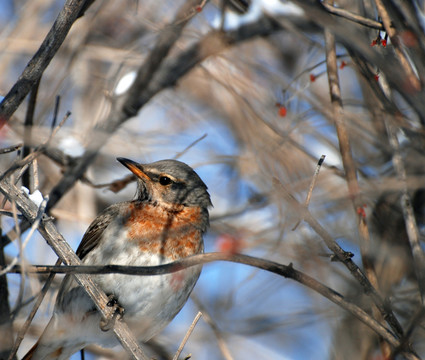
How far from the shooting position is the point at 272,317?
21.4 feet

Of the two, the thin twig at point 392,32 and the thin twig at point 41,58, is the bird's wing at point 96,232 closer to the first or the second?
the thin twig at point 41,58

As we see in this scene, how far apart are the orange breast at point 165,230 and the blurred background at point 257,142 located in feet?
0.96

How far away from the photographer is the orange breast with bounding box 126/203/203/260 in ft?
17.3

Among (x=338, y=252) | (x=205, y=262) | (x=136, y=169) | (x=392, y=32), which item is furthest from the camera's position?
(x=136, y=169)

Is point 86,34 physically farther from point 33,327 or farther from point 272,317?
point 272,317

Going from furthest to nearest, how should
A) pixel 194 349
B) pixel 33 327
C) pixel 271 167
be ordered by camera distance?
pixel 194 349 < pixel 33 327 < pixel 271 167

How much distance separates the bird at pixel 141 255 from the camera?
5.22 m

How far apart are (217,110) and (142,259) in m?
3.04

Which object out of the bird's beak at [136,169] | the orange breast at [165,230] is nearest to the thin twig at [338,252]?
the orange breast at [165,230]

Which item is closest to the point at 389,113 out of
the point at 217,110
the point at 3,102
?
the point at 3,102

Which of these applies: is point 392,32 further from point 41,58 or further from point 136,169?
point 136,169

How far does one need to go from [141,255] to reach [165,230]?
434mm

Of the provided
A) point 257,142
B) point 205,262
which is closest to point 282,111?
point 257,142

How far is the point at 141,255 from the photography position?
5.17 metres
